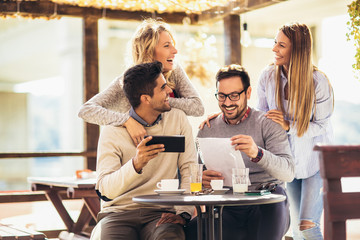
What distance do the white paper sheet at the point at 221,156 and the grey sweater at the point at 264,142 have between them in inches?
6.0

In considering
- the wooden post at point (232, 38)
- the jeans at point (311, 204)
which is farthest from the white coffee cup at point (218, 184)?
the wooden post at point (232, 38)

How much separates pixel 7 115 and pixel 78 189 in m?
14.9

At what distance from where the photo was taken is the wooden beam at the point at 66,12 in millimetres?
5664

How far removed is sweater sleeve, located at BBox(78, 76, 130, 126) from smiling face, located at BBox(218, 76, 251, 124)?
0.51 metres

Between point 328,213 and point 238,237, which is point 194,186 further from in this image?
point 328,213

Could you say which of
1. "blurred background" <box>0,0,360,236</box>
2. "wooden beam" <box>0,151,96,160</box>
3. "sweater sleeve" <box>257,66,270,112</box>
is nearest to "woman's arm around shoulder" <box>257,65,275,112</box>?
"sweater sleeve" <box>257,66,270,112</box>

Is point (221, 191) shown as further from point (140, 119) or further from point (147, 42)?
point (147, 42)

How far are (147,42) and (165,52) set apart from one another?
0.39 feet

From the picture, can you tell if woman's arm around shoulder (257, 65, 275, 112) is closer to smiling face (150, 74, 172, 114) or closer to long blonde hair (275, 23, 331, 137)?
long blonde hair (275, 23, 331, 137)

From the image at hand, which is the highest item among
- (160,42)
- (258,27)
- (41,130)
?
(258,27)

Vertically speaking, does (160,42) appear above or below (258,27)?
below

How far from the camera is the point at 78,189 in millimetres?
4281

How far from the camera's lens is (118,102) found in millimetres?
3238

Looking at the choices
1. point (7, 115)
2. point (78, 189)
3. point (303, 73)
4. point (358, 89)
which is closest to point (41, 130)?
point (7, 115)
